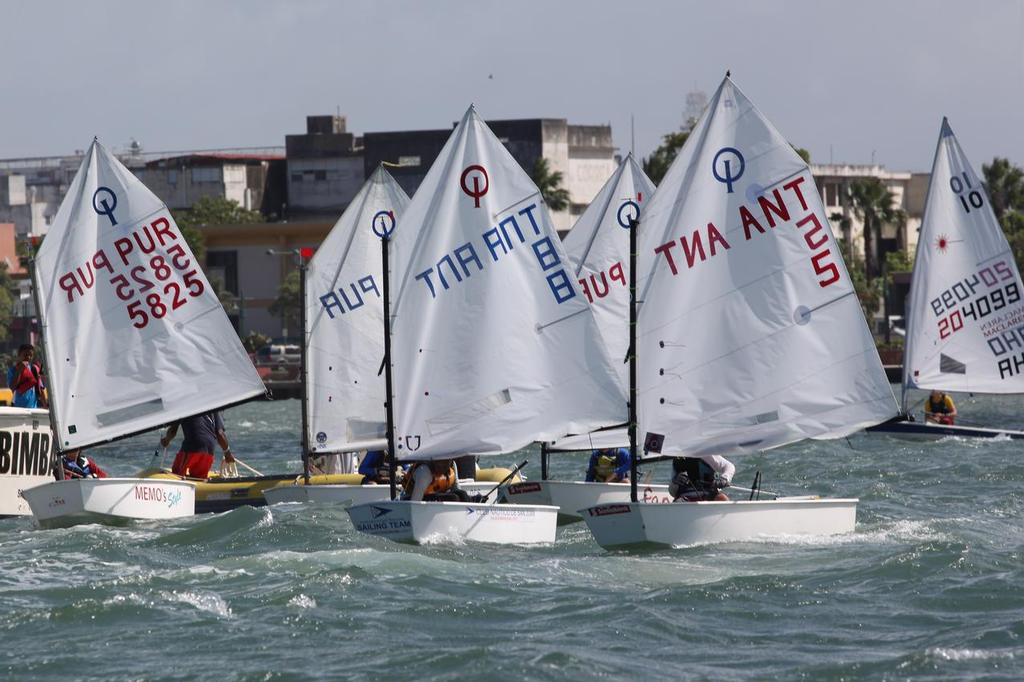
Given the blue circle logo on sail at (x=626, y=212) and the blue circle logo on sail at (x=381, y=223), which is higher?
the blue circle logo on sail at (x=626, y=212)

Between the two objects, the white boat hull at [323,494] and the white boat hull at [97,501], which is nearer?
the white boat hull at [97,501]

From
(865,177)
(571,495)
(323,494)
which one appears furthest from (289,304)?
(571,495)

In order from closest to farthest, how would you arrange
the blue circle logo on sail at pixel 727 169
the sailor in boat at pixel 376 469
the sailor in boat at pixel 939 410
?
1. the blue circle logo on sail at pixel 727 169
2. the sailor in boat at pixel 376 469
3. the sailor in boat at pixel 939 410

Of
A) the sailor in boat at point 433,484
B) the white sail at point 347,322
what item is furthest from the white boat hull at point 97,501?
the sailor in boat at point 433,484

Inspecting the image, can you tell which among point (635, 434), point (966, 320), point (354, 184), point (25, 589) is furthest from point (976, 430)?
point (354, 184)

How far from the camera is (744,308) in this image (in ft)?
72.5

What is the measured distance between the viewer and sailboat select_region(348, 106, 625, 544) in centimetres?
2195

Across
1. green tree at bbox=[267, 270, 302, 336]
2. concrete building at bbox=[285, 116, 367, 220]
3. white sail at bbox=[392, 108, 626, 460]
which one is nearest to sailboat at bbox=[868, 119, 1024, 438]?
white sail at bbox=[392, 108, 626, 460]

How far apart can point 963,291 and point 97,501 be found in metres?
22.7

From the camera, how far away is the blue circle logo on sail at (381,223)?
28.2m

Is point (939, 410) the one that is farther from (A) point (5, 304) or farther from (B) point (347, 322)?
(A) point (5, 304)

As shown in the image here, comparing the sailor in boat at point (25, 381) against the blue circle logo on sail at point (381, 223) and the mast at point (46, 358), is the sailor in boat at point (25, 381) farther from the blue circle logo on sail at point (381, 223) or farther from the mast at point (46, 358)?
the blue circle logo on sail at point (381, 223)

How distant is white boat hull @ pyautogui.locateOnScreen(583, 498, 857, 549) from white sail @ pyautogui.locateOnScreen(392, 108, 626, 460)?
2049 millimetres

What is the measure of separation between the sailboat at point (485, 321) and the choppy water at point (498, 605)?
170 centimetres
